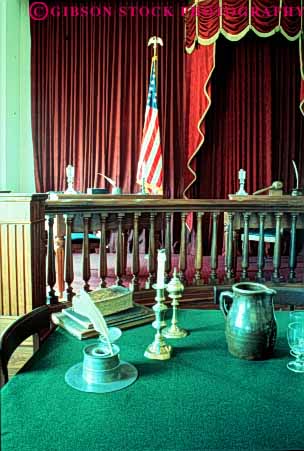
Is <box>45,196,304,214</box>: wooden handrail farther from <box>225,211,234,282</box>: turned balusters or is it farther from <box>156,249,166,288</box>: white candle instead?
<box>156,249,166,288</box>: white candle

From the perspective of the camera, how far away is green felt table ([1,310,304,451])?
0.91 meters

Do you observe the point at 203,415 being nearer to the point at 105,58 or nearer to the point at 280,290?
the point at 280,290

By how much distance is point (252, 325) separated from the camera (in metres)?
1.27

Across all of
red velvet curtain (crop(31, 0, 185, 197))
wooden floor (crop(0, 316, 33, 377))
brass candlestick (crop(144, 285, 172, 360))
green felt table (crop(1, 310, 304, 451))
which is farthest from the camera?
red velvet curtain (crop(31, 0, 185, 197))

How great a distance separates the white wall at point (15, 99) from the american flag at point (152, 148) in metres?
1.66

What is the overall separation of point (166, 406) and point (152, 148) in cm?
509

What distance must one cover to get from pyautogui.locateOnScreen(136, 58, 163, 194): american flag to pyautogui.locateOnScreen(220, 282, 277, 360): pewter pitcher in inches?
181

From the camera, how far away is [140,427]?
0.95 metres

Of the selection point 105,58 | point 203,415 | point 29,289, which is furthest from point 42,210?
point 105,58

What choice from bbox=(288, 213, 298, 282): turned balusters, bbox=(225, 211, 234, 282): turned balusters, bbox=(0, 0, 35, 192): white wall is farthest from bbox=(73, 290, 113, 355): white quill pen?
bbox=(0, 0, 35, 192): white wall

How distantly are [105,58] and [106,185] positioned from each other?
5.54ft

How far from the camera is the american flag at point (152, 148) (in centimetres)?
589

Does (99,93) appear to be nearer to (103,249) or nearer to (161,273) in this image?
(103,249)

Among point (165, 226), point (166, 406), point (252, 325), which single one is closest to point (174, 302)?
point (252, 325)
